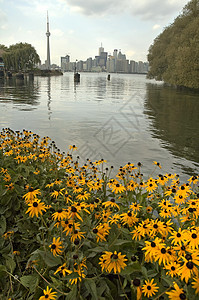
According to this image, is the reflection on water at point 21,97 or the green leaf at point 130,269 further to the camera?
the reflection on water at point 21,97

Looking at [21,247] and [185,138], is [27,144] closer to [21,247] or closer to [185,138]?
[21,247]

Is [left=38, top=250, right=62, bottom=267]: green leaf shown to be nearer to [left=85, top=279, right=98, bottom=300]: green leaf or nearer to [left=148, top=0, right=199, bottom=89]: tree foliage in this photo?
[left=85, top=279, right=98, bottom=300]: green leaf

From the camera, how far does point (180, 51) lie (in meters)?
40.2

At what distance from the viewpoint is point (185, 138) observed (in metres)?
12.1

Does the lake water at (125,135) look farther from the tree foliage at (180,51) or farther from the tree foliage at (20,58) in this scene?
the tree foliage at (20,58)

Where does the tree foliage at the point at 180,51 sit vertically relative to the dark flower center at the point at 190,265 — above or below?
above

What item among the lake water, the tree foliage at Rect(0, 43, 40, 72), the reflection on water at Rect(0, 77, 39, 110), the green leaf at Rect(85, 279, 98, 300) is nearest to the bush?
the green leaf at Rect(85, 279, 98, 300)

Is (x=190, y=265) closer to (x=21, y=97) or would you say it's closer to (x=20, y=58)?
(x=21, y=97)

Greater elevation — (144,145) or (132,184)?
(132,184)

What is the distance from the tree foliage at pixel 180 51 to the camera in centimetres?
3681

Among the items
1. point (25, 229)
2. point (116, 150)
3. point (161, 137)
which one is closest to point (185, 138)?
point (161, 137)

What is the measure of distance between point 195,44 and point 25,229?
132 feet

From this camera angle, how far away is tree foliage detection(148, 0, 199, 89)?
36.8 meters

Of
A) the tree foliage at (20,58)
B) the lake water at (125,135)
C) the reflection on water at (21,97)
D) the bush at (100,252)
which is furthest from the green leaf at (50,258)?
the tree foliage at (20,58)
